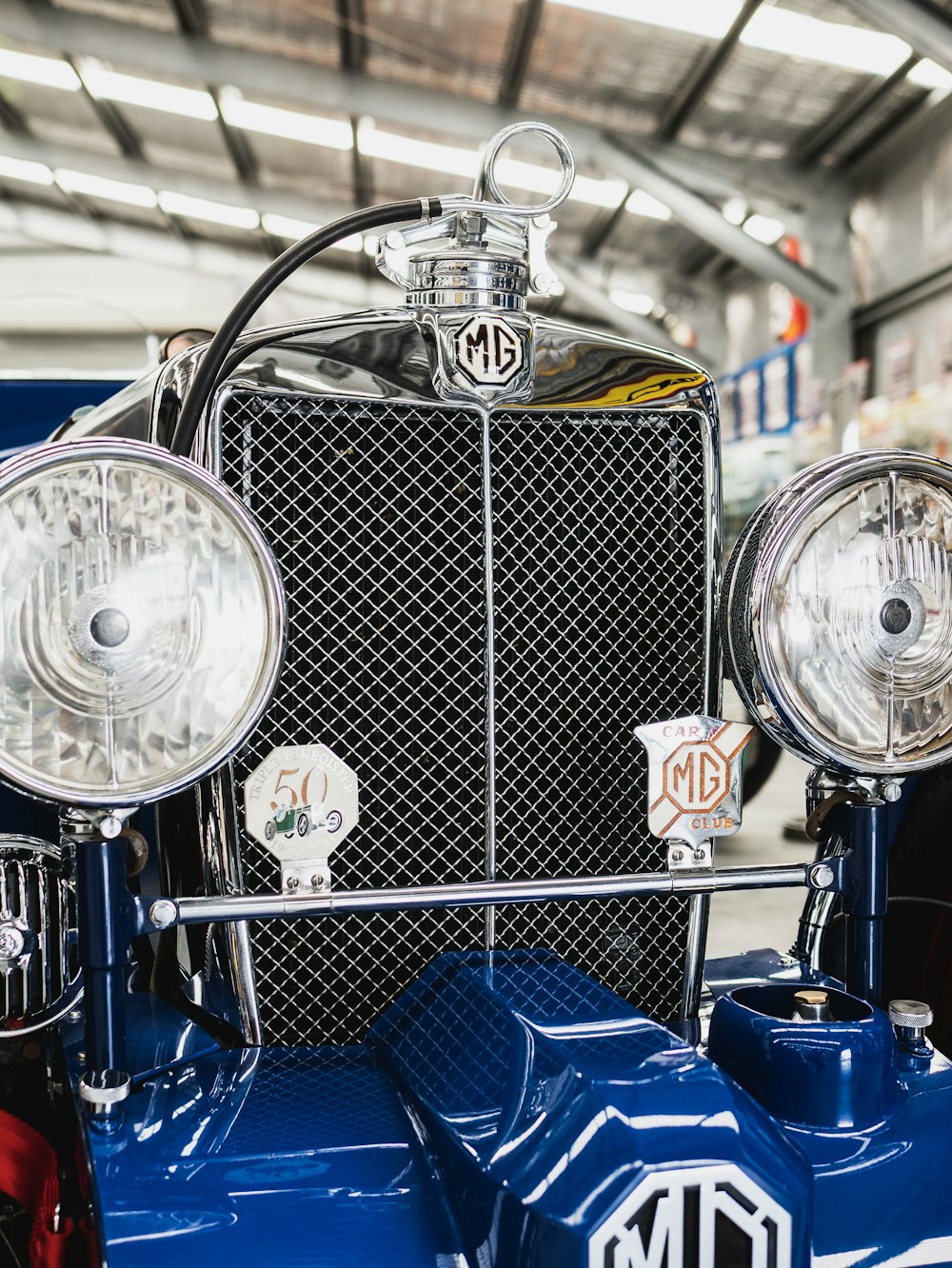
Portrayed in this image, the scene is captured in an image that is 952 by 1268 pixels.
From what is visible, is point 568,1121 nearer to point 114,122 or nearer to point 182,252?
point 114,122

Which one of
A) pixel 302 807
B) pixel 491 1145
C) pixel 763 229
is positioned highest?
pixel 763 229

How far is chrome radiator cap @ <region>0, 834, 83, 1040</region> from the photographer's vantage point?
130cm

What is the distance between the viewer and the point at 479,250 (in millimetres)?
1409

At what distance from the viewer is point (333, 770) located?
3.90ft

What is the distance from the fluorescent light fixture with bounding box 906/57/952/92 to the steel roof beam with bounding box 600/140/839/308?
1.98 m

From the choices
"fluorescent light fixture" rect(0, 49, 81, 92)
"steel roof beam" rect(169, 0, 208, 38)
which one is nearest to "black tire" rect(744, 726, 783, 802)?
"steel roof beam" rect(169, 0, 208, 38)

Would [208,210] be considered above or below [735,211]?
above

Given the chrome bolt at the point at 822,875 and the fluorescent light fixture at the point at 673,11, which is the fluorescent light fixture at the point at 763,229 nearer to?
the fluorescent light fixture at the point at 673,11

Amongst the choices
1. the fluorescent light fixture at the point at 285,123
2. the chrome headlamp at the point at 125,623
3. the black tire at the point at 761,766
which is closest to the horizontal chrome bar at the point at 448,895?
the chrome headlamp at the point at 125,623

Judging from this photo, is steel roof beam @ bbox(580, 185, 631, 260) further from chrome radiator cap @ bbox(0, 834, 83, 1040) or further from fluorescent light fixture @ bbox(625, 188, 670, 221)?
chrome radiator cap @ bbox(0, 834, 83, 1040)

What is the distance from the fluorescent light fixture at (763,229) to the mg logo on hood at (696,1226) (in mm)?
10710

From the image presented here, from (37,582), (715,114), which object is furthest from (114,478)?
(715,114)

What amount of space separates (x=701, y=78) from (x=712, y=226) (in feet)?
5.80

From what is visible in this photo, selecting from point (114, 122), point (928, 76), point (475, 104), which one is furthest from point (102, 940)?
point (114, 122)
